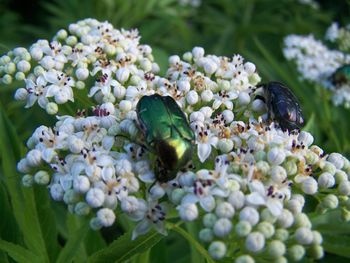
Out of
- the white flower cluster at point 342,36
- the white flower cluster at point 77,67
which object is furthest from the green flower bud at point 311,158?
the white flower cluster at point 342,36

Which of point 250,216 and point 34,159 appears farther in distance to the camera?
point 34,159

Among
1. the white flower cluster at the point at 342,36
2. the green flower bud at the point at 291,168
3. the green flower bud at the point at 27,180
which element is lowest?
the green flower bud at the point at 291,168

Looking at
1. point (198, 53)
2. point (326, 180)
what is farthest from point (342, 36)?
point (326, 180)

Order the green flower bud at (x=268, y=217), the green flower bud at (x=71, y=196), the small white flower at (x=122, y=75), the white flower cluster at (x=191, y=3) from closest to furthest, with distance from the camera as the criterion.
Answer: the green flower bud at (x=268, y=217) → the green flower bud at (x=71, y=196) → the small white flower at (x=122, y=75) → the white flower cluster at (x=191, y=3)

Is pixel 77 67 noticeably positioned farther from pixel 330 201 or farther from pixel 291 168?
pixel 330 201

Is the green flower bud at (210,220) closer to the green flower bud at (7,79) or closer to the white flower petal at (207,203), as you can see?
the white flower petal at (207,203)

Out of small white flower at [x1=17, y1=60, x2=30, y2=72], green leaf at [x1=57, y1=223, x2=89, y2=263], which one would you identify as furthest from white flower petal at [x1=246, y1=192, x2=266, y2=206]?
small white flower at [x1=17, y1=60, x2=30, y2=72]
